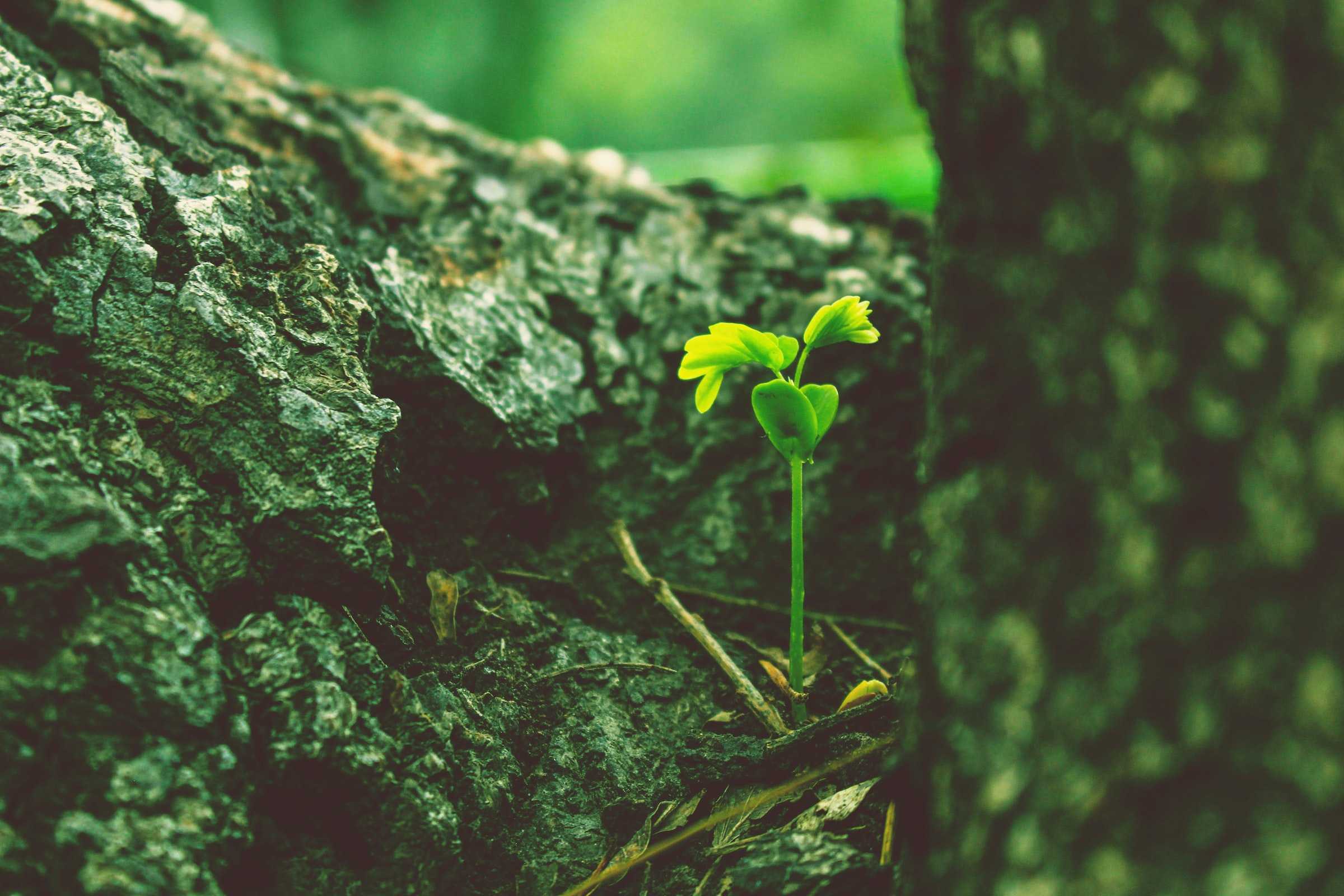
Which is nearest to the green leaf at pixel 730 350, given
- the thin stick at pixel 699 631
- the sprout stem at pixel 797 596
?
the sprout stem at pixel 797 596

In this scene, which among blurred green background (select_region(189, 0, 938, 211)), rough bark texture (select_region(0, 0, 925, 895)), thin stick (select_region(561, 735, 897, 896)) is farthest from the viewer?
blurred green background (select_region(189, 0, 938, 211))

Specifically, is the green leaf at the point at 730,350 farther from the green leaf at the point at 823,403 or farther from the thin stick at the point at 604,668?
the thin stick at the point at 604,668

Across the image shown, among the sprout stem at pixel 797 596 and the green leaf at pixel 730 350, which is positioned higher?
the green leaf at pixel 730 350

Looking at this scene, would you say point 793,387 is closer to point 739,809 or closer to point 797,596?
point 797,596

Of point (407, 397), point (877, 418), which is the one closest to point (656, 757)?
point (407, 397)

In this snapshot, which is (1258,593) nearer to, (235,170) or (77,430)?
(77,430)

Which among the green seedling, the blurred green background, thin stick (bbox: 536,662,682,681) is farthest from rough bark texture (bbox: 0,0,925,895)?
the blurred green background

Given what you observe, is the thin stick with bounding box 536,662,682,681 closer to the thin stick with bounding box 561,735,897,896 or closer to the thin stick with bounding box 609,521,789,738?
the thin stick with bounding box 609,521,789,738
